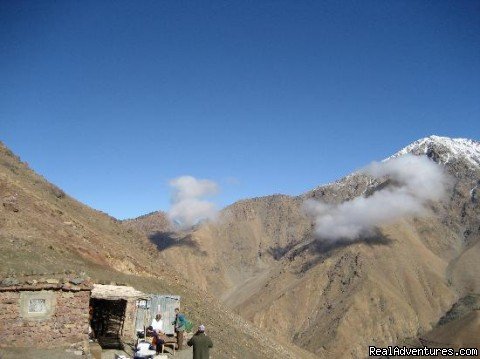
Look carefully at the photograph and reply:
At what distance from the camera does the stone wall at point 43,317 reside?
15070mm

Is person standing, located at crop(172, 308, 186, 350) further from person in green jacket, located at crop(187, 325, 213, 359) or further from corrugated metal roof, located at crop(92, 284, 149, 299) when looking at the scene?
person in green jacket, located at crop(187, 325, 213, 359)

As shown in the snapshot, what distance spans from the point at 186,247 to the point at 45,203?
480ft

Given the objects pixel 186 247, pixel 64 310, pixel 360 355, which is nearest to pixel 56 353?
pixel 64 310

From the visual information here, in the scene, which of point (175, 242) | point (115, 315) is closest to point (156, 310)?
point (115, 315)

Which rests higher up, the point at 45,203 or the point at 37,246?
the point at 45,203

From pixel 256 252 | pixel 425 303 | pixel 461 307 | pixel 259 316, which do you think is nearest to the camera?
pixel 461 307

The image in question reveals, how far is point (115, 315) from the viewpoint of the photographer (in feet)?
67.5

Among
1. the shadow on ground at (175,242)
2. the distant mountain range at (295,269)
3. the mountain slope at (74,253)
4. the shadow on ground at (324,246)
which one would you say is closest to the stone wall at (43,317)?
the mountain slope at (74,253)

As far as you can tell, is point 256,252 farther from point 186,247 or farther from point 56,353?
point 56,353

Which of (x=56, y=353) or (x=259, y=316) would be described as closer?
(x=56, y=353)

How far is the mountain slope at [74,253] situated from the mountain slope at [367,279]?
2673 inches

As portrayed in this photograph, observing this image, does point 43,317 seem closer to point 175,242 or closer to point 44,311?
point 44,311

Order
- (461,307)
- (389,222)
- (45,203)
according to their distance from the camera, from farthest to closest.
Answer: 1. (389,222)
2. (461,307)
3. (45,203)

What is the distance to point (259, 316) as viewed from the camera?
415 ft
